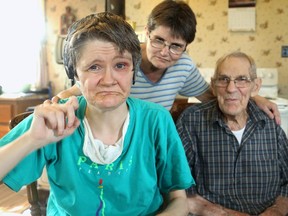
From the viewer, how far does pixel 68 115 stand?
0.77m

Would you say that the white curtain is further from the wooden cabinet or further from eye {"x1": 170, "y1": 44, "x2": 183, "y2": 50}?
eye {"x1": 170, "y1": 44, "x2": 183, "y2": 50}

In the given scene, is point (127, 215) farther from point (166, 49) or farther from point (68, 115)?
point (166, 49)

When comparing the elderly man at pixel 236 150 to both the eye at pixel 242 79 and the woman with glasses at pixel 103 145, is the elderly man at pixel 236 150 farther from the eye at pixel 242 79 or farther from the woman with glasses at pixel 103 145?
the woman with glasses at pixel 103 145

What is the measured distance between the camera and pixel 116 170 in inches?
36.7

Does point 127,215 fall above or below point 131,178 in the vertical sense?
below

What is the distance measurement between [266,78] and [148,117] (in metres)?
2.68

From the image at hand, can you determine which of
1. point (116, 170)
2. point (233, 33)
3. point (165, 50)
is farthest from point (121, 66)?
point (233, 33)

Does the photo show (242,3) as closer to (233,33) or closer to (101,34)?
(233,33)

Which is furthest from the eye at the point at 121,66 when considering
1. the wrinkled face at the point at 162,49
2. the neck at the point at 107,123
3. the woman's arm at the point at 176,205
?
the wrinkled face at the point at 162,49

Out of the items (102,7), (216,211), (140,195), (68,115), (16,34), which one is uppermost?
(102,7)

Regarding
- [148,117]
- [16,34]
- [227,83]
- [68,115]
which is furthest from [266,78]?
Result: [16,34]

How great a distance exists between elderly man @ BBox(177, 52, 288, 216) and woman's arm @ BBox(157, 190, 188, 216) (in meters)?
0.43

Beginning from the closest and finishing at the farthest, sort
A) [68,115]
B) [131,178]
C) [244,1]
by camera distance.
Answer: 1. [68,115]
2. [131,178]
3. [244,1]

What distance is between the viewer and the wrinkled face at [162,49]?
142 centimetres
